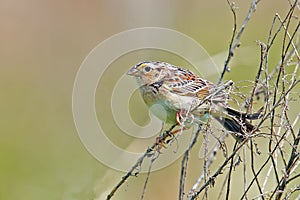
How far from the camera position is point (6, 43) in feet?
18.3

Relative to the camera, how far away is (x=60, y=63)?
518cm

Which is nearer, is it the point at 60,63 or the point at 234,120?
the point at 234,120

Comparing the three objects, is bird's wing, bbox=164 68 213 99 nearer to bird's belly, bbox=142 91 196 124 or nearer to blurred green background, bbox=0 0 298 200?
bird's belly, bbox=142 91 196 124

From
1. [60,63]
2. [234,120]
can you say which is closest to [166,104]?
[234,120]

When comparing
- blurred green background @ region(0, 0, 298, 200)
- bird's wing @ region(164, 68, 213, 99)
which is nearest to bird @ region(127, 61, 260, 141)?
bird's wing @ region(164, 68, 213, 99)

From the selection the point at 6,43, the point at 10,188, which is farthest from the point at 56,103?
the point at 10,188

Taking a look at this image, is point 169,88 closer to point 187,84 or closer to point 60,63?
point 187,84

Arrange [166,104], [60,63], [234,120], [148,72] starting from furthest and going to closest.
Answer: [60,63], [148,72], [166,104], [234,120]

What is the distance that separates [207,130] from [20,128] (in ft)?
9.12

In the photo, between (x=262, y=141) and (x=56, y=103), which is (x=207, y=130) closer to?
(x=262, y=141)

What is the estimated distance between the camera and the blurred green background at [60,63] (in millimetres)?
3377

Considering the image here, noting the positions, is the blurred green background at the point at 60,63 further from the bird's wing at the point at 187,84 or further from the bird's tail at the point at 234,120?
the bird's tail at the point at 234,120

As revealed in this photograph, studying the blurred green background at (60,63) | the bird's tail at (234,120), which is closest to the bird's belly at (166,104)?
the bird's tail at (234,120)

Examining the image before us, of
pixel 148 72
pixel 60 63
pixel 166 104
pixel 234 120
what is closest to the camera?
pixel 234 120
